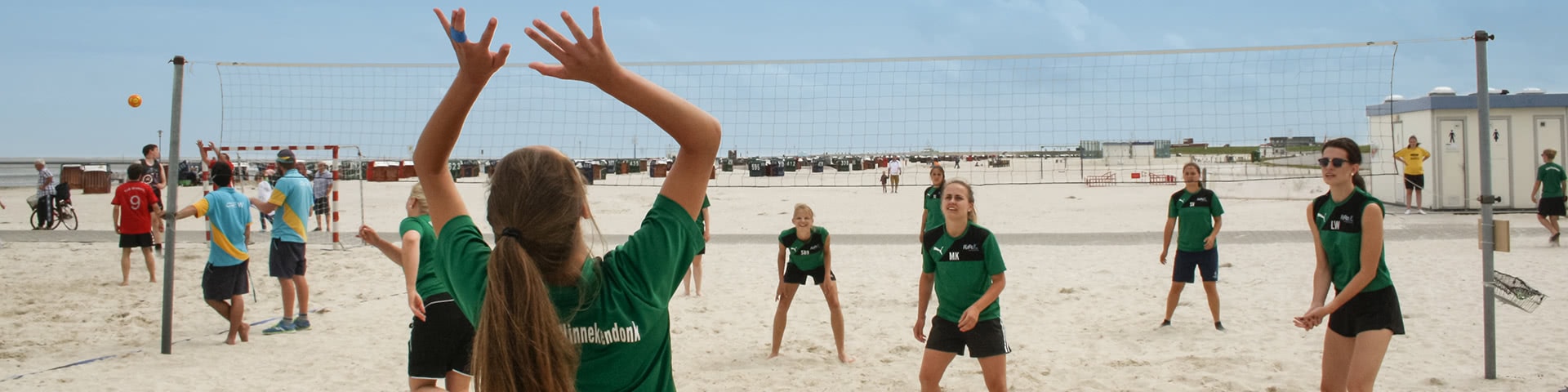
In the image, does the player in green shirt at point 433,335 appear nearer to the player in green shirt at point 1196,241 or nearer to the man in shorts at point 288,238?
the man in shorts at point 288,238

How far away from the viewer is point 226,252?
5.82 m

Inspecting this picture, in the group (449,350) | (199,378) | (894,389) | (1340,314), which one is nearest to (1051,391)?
(894,389)

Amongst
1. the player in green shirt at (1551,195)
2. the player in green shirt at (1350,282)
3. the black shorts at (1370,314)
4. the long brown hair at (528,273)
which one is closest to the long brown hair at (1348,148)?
the player in green shirt at (1350,282)

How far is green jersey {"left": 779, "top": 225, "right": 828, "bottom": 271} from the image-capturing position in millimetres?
5496

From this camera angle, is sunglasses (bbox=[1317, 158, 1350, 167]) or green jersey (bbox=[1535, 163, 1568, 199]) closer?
sunglasses (bbox=[1317, 158, 1350, 167])

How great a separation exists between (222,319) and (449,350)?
15.3 feet

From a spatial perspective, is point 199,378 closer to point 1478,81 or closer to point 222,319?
point 222,319

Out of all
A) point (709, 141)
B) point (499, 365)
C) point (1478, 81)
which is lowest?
point (499, 365)

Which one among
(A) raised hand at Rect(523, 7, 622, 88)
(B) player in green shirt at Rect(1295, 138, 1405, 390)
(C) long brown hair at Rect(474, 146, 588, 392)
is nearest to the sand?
(B) player in green shirt at Rect(1295, 138, 1405, 390)

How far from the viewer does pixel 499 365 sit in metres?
1.19

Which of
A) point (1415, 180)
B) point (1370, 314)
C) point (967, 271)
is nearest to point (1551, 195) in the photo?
point (1415, 180)

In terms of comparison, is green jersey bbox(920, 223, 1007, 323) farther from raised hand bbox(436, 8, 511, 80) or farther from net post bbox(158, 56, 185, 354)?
net post bbox(158, 56, 185, 354)

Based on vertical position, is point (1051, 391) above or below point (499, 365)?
below

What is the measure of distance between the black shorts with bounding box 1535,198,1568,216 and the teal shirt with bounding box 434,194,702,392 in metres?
11.9
